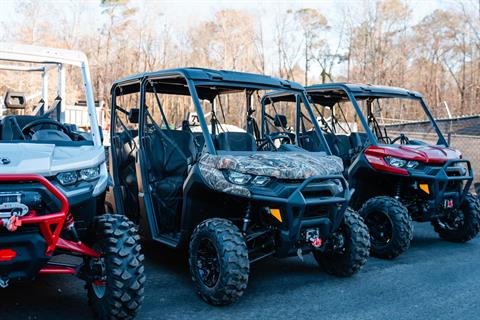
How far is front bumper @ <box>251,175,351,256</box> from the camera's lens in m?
4.56

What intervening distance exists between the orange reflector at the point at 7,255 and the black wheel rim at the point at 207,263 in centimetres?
172

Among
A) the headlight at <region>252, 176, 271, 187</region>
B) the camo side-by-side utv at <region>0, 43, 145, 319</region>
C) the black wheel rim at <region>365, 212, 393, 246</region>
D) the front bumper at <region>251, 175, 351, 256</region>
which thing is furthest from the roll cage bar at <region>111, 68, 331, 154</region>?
the black wheel rim at <region>365, 212, 393, 246</region>

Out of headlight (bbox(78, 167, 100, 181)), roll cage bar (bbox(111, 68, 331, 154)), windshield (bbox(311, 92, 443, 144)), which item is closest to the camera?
headlight (bbox(78, 167, 100, 181))

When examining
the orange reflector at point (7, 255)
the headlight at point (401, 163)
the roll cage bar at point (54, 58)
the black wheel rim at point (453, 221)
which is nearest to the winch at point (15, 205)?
the orange reflector at point (7, 255)

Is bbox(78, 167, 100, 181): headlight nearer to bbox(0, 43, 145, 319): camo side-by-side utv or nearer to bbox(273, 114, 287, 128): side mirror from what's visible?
bbox(0, 43, 145, 319): camo side-by-side utv

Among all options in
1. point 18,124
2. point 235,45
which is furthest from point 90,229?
point 235,45

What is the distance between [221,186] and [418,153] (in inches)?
123

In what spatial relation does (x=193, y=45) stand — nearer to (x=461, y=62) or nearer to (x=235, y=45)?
(x=235, y=45)

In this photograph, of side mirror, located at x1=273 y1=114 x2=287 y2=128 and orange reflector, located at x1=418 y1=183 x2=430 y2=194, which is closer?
orange reflector, located at x1=418 y1=183 x2=430 y2=194

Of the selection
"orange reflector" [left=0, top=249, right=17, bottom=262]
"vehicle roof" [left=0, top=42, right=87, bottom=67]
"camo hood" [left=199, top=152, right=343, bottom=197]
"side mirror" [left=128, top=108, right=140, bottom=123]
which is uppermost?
"vehicle roof" [left=0, top=42, right=87, bottom=67]

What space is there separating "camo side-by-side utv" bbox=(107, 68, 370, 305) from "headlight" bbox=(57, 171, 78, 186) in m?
1.33

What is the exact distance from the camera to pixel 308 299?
16.0 ft

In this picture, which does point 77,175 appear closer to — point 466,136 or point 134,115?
point 134,115

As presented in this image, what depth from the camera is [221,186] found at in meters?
4.68
